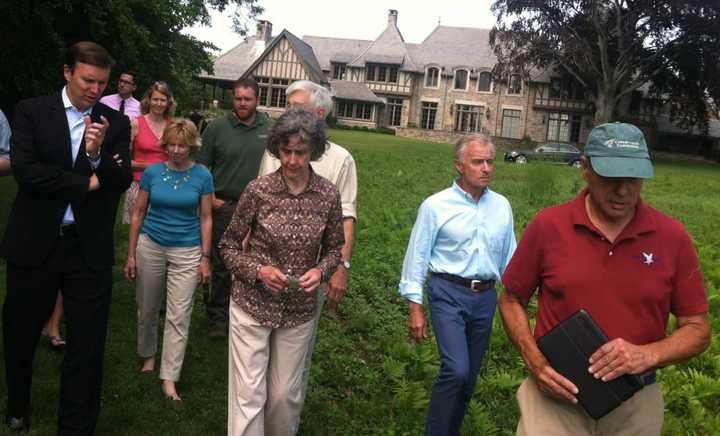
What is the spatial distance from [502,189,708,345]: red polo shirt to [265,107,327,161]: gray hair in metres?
1.51

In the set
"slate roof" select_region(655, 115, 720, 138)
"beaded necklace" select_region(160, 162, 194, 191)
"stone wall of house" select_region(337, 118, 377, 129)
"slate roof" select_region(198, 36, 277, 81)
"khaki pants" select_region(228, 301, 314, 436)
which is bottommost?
"khaki pants" select_region(228, 301, 314, 436)

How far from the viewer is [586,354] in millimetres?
2705

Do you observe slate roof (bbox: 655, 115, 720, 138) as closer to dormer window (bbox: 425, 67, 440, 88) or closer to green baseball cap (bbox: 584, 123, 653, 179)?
dormer window (bbox: 425, 67, 440, 88)

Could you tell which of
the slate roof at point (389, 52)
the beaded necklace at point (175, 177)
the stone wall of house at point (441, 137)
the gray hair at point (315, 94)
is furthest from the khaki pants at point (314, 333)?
the slate roof at point (389, 52)

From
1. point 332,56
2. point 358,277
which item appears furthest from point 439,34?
point 358,277

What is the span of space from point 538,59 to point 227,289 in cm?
4089

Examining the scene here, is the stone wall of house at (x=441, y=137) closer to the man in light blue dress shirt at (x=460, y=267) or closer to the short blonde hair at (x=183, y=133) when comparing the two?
the short blonde hair at (x=183, y=133)

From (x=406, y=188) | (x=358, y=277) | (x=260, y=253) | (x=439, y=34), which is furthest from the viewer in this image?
(x=439, y=34)

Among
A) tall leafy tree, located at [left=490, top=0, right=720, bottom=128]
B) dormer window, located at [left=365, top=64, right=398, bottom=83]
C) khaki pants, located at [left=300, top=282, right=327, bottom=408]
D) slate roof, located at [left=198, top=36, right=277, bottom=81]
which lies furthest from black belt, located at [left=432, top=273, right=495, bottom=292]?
dormer window, located at [left=365, top=64, right=398, bottom=83]

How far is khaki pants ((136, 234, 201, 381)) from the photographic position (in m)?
5.08

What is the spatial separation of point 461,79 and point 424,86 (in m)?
3.08

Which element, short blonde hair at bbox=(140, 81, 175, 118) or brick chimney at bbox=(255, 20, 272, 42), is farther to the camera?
brick chimney at bbox=(255, 20, 272, 42)

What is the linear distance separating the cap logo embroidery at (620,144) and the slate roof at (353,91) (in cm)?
5418

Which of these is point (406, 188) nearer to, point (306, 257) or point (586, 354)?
point (306, 257)
